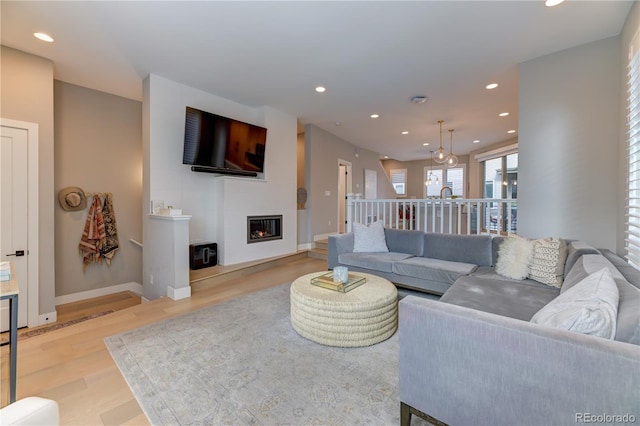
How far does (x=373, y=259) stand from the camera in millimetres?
3625

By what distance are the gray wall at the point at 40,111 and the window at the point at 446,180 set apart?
31.9ft

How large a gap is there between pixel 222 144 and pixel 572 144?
181 inches

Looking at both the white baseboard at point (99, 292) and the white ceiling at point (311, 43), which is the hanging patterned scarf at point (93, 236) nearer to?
the white baseboard at point (99, 292)

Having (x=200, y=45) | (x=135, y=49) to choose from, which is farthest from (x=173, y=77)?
(x=200, y=45)

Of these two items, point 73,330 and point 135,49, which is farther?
point 135,49

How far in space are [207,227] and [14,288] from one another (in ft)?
10.2

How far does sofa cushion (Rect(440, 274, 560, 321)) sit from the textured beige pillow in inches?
2.7

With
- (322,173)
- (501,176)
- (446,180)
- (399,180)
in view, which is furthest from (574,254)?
(399,180)

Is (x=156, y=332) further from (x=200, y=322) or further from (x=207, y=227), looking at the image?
(x=207, y=227)

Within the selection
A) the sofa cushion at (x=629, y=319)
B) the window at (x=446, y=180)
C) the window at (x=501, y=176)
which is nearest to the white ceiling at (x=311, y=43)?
the sofa cushion at (x=629, y=319)

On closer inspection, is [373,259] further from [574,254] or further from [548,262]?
[574,254]

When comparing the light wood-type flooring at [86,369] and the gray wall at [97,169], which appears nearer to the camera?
the light wood-type flooring at [86,369]

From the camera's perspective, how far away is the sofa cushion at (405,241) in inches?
150

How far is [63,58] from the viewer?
126 inches
